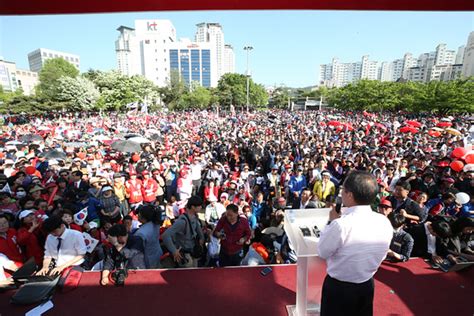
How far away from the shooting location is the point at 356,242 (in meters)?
1.47

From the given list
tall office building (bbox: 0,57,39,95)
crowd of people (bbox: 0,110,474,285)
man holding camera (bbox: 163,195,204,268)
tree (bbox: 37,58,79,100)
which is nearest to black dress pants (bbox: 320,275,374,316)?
crowd of people (bbox: 0,110,474,285)

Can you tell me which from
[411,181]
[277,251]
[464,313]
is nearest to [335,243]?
[464,313]

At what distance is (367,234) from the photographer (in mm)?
1483

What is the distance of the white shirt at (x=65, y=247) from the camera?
2.99m

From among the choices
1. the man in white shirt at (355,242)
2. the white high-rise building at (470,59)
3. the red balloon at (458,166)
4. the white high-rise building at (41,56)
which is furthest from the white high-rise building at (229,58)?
the man in white shirt at (355,242)

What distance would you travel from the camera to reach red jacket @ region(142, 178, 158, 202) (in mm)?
5691

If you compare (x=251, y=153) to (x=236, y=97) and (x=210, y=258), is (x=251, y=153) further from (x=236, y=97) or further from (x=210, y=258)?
(x=236, y=97)

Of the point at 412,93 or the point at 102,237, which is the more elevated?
the point at 412,93

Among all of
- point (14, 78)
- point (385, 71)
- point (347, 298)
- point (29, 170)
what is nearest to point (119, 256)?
point (347, 298)

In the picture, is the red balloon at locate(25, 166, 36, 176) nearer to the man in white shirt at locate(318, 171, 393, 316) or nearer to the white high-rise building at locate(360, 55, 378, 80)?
the man in white shirt at locate(318, 171, 393, 316)

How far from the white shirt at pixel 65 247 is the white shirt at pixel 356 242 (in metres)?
2.93

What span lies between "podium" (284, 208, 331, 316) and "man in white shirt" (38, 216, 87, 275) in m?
2.56

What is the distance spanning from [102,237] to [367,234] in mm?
4005

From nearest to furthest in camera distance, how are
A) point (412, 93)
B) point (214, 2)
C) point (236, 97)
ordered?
point (214, 2) < point (412, 93) < point (236, 97)
